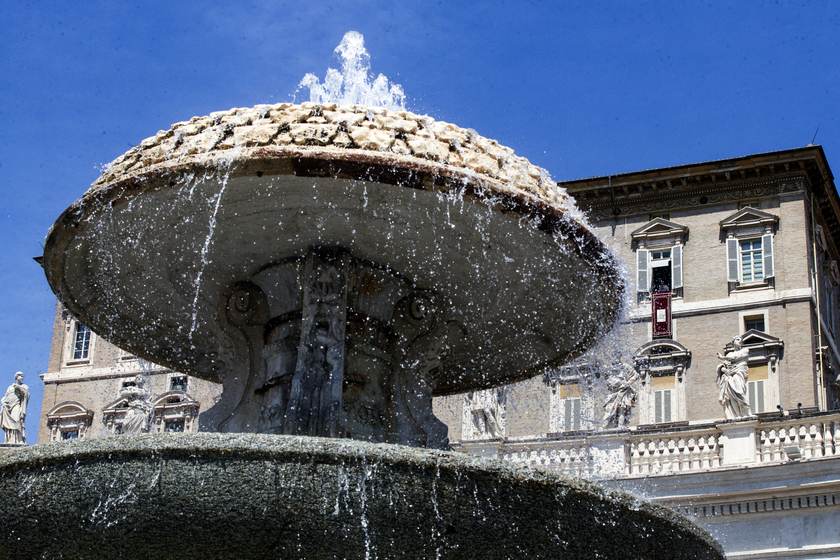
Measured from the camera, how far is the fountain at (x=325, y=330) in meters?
4.09

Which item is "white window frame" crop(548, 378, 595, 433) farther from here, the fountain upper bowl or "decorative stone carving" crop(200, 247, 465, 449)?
"decorative stone carving" crop(200, 247, 465, 449)

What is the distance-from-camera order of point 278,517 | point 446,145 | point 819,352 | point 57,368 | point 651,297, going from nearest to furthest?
point 278,517 → point 446,145 → point 819,352 → point 651,297 → point 57,368

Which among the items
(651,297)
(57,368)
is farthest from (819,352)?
(57,368)

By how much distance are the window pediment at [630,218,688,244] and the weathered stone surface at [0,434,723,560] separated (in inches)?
958

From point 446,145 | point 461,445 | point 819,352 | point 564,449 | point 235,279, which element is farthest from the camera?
point 819,352

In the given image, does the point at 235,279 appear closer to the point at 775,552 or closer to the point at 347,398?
the point at 347,398

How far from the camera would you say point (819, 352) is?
25.6 meters

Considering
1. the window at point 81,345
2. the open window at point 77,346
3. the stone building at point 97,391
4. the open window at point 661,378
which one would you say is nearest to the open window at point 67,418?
the stone building at point 97,391

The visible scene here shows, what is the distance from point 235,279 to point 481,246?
1.37 m

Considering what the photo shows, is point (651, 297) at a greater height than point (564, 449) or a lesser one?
greater

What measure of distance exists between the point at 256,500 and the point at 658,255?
24816mm

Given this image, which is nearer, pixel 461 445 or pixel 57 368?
pixel 461 445

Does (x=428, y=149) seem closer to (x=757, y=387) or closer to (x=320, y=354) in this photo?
(x=320, y=354)

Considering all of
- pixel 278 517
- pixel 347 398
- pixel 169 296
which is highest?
Result: pixel 169 296
